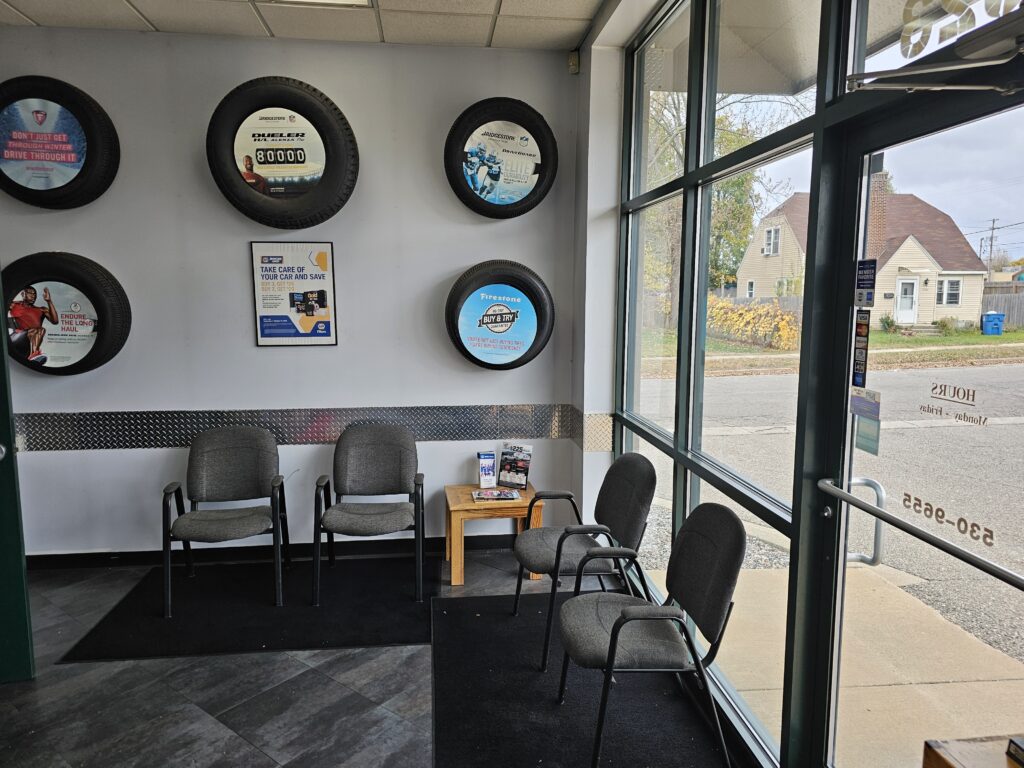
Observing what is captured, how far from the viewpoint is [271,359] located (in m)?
4.18

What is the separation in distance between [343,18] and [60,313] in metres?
2.40

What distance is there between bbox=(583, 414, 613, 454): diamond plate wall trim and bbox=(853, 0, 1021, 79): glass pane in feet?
8.37

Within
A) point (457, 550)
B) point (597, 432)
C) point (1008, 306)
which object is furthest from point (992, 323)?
point (457, 550)

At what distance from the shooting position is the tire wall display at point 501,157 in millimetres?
4023

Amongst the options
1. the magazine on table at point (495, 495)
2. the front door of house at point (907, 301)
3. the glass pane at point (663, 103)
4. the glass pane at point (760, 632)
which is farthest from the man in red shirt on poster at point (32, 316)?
the front door of house at point (907, 301)

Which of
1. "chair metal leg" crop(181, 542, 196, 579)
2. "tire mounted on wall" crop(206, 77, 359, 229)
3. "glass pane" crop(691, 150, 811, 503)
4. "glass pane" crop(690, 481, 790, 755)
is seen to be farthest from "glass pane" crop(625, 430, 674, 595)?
"chair metal leg" crop(181, 542, 196, 579)

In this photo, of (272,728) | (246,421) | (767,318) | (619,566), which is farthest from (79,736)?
(767,318)

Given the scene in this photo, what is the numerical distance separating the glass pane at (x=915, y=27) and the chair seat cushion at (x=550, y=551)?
2.27m

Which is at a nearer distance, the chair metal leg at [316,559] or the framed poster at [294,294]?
the chair metal leg at [316,559]

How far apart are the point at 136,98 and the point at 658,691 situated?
437 cm

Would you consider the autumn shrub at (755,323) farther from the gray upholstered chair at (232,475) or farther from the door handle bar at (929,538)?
the gray upholstered chair at (232,475)

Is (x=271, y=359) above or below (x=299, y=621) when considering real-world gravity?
above

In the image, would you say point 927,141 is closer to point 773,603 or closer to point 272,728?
point 773,603

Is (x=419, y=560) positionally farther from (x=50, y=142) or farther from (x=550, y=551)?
(x=50, y=142)
